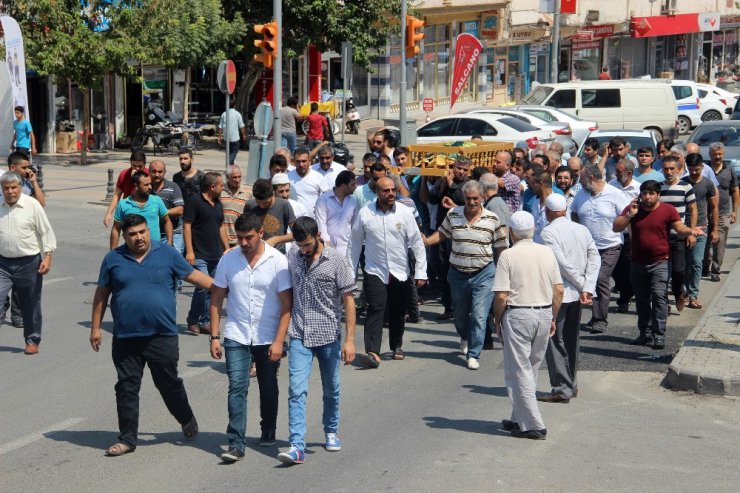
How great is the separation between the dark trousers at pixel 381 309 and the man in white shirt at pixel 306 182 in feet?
8.48

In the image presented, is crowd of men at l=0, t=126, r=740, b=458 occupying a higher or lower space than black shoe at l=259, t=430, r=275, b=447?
higher

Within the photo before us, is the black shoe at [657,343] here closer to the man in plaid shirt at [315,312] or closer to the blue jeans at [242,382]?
the man in plaid shirt at [315,312]

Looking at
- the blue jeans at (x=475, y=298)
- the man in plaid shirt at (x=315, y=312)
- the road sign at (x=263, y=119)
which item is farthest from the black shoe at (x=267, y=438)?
the road sign at (x=263, y=119)

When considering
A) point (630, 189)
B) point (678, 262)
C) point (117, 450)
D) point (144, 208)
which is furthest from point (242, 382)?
point (678, 262)

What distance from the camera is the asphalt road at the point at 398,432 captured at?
7.54 metres

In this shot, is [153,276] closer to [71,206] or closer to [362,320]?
[362,320]

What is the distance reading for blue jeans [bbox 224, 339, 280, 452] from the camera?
783 centimetres

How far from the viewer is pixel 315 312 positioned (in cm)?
789

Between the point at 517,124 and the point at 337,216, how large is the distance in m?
15.9

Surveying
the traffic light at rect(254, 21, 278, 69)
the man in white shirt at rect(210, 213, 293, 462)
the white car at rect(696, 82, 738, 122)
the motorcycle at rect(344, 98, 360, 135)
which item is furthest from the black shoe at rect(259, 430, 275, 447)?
the white car at rect(696, 82, 738, 122)

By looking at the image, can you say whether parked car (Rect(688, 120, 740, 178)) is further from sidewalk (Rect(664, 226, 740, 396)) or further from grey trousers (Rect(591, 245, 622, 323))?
grey trousers (Rect(591, 245, 622, 323))

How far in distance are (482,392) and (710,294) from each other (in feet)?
20.4

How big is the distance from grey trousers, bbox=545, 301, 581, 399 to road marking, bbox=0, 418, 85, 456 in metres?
3.73

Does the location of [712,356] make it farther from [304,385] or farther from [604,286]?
[304,385]
